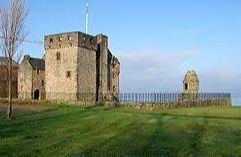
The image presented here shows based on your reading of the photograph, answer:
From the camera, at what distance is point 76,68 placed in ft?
166

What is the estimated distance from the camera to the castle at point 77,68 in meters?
50.8

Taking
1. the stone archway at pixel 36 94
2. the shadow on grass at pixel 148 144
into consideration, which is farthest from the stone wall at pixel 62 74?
the shadow on grass at pixel 148 144

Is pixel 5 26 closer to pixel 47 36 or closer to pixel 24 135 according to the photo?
pixel 24 135

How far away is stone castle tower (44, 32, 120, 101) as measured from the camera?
50.8m

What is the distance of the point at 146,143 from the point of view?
50.6 ft

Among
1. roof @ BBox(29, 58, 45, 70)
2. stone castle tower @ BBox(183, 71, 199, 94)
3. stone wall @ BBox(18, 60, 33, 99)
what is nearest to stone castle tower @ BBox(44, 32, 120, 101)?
stone wall @ BBox(18, 60, 33, 99)

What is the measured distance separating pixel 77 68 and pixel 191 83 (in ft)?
57.2

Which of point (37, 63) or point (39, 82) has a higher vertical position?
point (37, 63)

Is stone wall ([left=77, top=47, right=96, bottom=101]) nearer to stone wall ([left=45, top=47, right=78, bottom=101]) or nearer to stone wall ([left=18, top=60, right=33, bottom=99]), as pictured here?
stone wall ([left=45, top=47, right=78, bottom=101])

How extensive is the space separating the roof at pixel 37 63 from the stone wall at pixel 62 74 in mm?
9106

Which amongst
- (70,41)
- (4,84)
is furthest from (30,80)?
(70,41)

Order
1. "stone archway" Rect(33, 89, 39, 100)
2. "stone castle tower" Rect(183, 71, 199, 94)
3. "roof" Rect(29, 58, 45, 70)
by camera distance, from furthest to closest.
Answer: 1. "roof" Rect(29, 58, 45, 70)
2. "stone archway" Rect(33, 89, 39, 100)
3. "stone castle tower" Rect(183, 71, 199, 94)

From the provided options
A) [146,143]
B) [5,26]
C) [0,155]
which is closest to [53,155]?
[0,155]

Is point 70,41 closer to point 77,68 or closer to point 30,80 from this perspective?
point 77,68
